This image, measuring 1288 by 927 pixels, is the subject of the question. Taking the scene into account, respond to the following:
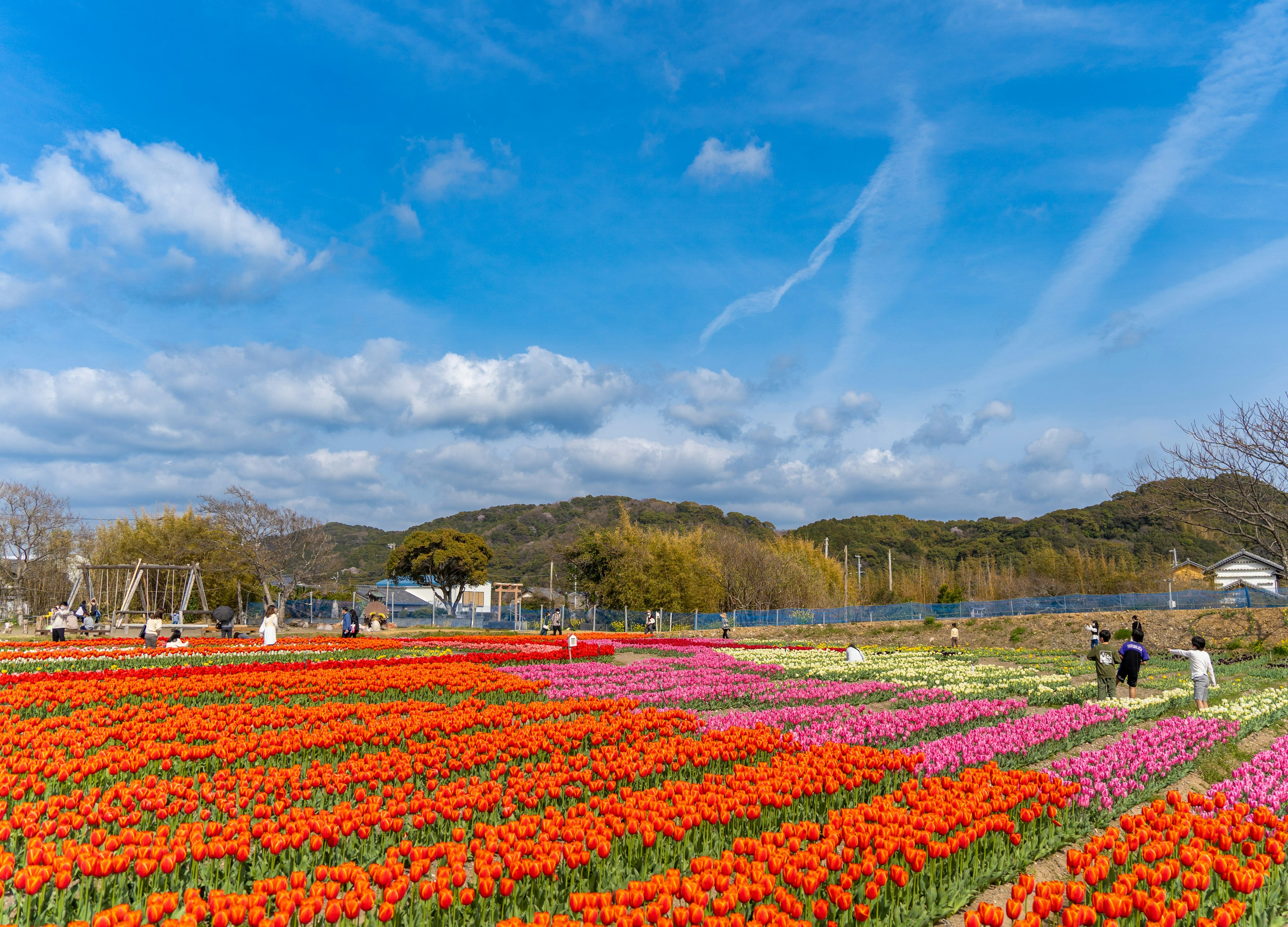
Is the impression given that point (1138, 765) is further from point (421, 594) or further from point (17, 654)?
point (421, 594)

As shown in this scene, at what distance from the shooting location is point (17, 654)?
55.4 ft

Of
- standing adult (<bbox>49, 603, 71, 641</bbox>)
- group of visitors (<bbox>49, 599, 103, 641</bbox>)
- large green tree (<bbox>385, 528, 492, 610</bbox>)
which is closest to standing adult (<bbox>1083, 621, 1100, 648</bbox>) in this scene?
standing adult (<bbox>49, 603, 71, 641</bbox>)

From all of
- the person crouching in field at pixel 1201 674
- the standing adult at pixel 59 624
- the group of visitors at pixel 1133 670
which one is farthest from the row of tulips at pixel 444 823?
the standing adult at pixel 59 624

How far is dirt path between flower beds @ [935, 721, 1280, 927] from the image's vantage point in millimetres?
4379

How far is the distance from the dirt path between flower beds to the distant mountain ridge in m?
53.1

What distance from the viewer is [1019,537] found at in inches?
3337

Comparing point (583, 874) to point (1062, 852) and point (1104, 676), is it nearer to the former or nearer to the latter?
point (1062, 852)

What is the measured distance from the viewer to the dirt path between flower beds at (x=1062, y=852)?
438 centimetres

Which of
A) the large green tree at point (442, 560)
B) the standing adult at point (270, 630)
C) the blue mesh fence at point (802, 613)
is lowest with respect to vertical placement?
the blue mesh fence at point (802, 613)

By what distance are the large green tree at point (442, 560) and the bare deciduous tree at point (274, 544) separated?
8.91 m

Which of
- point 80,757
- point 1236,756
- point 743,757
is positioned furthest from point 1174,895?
point 80,757

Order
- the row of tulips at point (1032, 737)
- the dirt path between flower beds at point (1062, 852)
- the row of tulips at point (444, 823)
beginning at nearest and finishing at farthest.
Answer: the row of tulips at point (444, 823) < the dirt path between flower beds at point (1062, 852) < the row of tulips at point (1032, 737)

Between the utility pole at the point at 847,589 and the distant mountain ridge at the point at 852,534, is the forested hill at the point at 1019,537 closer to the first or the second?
the distant mountain ridge at the point at 852,534

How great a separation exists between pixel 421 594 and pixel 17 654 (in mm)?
84278
